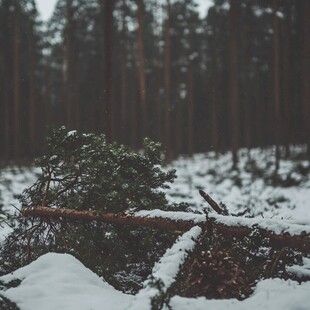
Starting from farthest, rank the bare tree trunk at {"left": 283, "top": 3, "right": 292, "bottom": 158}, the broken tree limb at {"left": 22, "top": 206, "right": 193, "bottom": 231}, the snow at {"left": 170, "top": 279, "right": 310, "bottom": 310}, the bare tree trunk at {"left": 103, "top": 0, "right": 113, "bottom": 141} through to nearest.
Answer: the bare tree trunk at {"left": 283, "top": 3, "right": 292, "bottom": 158}, the bare tree trunk at {"left": 103, "top": 0, "right": 113, "bottom": 141}, the broken tree limb at {"left": 22, "top": 206, "right": 193, "bottom": 231}, the snow at {"left": 170, "top": 279, "right": 310, "bottom": 310}

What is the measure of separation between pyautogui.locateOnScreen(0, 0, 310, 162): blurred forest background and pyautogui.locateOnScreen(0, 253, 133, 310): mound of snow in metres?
13.3

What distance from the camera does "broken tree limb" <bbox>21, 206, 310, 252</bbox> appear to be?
4.04m

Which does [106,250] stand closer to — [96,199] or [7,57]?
[96,199]

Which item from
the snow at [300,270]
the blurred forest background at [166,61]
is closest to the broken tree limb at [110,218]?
the snow at [300,270]

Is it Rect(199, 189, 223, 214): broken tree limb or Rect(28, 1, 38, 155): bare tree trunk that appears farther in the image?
Rect(28, 1, 38, 155): bare tree trunk

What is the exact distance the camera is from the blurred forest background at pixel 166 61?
760 inches

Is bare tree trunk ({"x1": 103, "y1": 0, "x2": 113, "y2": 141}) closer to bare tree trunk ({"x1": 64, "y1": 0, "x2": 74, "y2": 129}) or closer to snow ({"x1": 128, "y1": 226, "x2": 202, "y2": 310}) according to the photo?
snow ({"x1": 128, "y1": 226, "x2": 202, "y2": 310})

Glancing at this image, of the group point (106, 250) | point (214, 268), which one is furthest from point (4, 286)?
point (214, 268)

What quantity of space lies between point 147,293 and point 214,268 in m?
1.21

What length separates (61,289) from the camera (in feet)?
12.1

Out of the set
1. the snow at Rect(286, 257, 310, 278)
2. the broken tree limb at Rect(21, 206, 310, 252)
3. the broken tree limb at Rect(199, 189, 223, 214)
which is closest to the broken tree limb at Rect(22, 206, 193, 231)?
the broken tree limb at Rect(21, 206, 310, 252)

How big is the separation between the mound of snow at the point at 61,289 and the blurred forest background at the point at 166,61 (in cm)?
1328

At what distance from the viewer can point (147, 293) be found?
113 inches

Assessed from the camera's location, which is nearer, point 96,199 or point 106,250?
point 106,250
